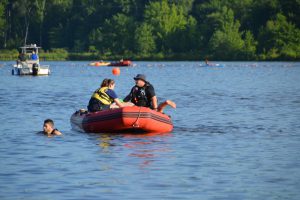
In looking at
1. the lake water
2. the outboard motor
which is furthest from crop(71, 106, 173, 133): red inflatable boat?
the outboard motor

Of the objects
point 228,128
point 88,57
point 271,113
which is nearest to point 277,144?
point 228,128

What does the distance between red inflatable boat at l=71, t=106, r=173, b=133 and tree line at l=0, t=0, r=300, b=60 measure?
369ft

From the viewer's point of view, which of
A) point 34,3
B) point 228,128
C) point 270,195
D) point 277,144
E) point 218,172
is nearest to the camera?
point 270,195

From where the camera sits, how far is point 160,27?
150 m

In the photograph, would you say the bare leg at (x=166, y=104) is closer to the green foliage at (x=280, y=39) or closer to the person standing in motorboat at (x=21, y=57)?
the person standing in motorboat at (x=21, y=57)

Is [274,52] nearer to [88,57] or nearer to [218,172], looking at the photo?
[88,57]

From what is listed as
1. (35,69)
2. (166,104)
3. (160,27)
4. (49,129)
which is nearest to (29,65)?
(35,69)

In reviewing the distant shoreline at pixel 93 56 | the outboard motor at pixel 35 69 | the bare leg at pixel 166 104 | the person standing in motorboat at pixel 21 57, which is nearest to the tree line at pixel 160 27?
the distant shoreline at pixel 93 56

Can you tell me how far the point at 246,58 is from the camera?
144 m

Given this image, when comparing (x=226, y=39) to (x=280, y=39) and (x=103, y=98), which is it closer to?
(x=280, y=39)

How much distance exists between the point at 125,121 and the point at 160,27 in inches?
4957

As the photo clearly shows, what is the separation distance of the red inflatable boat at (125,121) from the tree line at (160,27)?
11237 cm

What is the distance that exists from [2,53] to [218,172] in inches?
5423

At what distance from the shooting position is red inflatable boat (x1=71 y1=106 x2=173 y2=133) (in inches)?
989
